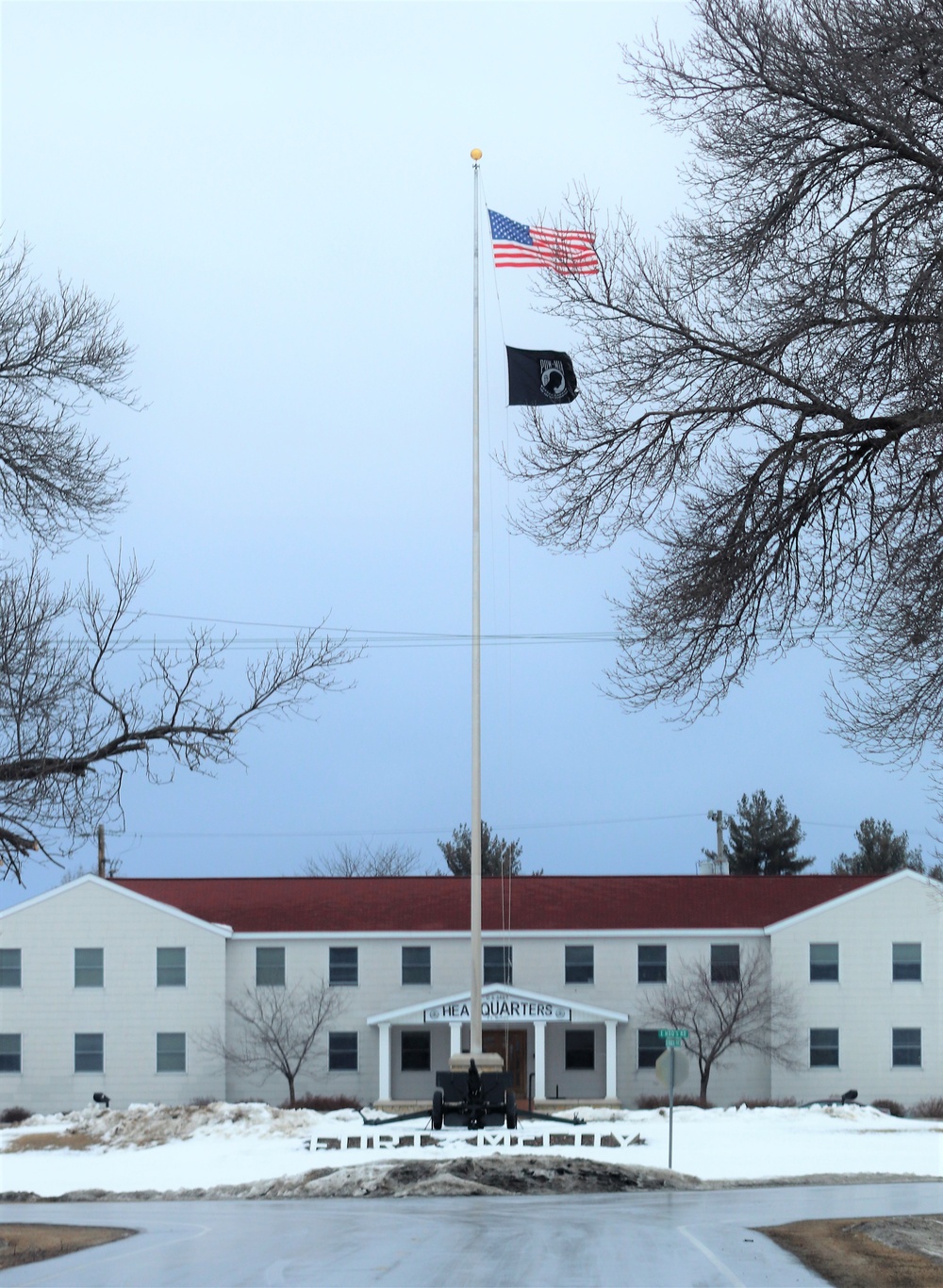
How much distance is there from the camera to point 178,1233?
62.7 ft

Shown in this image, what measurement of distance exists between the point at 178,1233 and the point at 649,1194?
838cm

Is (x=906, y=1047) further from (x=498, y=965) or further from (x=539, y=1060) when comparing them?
(x=498, y=965)

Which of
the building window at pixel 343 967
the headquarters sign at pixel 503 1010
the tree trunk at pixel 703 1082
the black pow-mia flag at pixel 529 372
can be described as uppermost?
the black pow-mia flag at pixel 529 372

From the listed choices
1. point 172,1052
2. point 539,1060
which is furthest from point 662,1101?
point 172,1052

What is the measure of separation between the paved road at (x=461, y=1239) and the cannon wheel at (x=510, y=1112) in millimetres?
6229

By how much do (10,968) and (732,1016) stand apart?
72.8 ft

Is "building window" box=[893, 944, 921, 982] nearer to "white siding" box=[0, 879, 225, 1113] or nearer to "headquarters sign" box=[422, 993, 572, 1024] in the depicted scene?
"headquarters sign" box=[422, 993, 572, 1024]

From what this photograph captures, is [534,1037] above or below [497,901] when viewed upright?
below

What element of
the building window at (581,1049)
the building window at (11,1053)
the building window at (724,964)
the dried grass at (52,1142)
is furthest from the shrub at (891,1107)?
the building window at (11,1053)

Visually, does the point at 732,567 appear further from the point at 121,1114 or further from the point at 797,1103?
the point at 797,1103

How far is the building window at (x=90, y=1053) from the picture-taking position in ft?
160

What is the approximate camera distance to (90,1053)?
160 ft

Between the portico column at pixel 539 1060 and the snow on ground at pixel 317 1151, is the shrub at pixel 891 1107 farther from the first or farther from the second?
the portico column at pixel 539 1060

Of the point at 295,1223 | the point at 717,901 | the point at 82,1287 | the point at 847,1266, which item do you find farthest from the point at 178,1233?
the point at 717,901
